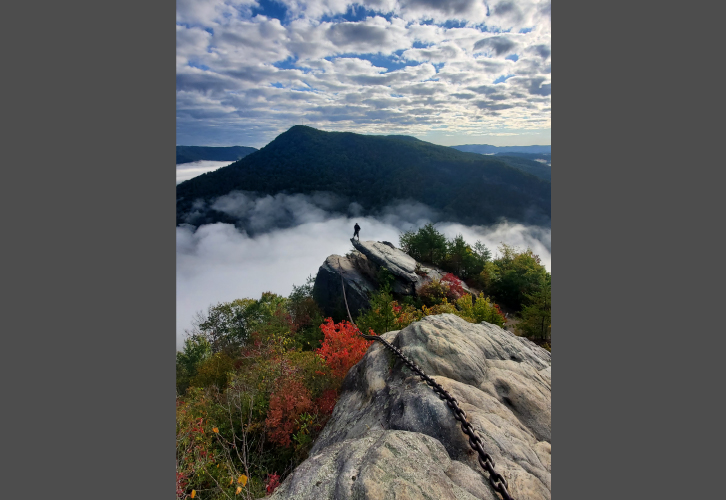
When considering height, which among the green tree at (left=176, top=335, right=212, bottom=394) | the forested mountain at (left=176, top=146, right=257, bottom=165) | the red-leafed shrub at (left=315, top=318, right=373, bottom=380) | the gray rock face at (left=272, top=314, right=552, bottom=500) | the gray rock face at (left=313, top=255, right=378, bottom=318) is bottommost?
the green tree at (left=176, top=335, right=212, bottom=394)

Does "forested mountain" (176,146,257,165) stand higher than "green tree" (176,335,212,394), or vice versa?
"forested mountain" (176,146,257,165)

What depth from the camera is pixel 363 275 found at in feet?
61.4

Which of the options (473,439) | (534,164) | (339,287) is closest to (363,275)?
(339,287)

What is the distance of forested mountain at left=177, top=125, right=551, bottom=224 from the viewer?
10898mm

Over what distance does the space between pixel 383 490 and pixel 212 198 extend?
11.1 metres

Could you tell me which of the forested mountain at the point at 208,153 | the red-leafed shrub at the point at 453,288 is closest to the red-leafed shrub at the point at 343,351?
the forested mountain at the point at 208,153

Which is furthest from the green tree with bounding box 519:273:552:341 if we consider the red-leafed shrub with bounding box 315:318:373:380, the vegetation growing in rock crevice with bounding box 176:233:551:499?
the red-leafed shrub with bounding box 315:318:373:380

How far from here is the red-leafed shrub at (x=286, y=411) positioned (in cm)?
527

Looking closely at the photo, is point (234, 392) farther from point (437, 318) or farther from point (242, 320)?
point (242, 320)

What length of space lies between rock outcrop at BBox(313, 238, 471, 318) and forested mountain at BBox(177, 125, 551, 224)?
3.60 metres

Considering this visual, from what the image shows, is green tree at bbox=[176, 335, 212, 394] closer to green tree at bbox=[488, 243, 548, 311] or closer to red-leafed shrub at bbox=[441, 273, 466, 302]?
red-leafed shrub at bbox=[441, 273, 466, 302]

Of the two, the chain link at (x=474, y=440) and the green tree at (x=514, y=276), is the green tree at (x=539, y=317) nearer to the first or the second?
the green tree at (x=514, y=276)

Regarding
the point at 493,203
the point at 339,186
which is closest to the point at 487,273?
the point at 493,203

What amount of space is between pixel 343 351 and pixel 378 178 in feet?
31.7
